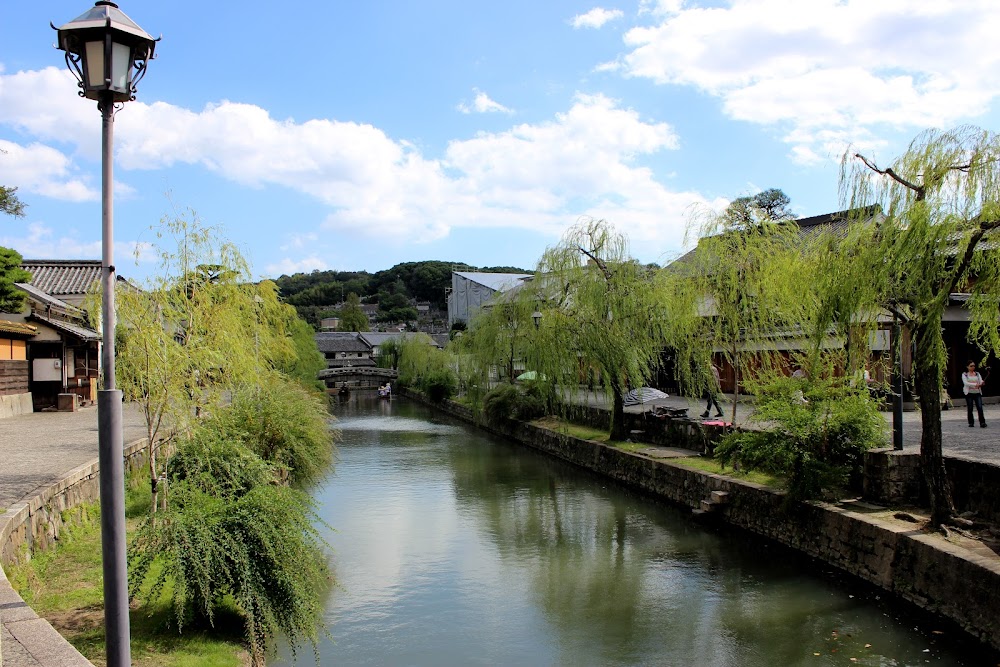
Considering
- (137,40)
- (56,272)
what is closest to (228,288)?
(137,40)

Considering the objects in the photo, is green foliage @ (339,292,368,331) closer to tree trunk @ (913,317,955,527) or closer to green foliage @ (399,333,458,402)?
green foliage @ (399,333,458,402)

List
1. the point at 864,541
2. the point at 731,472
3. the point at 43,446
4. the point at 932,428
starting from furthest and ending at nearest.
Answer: the point at 731,472
the point at 43,446
the point at 864,541
the point at 932,428

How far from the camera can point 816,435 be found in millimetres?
10500

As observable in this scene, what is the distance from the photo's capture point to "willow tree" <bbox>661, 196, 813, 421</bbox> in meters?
14.2

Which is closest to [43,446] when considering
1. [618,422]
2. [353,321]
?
[618,422]

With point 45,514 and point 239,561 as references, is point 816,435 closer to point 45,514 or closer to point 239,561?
point 239,561

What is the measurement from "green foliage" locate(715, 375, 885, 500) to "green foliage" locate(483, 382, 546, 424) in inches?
524

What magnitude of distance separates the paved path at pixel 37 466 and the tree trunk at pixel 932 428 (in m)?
8.67

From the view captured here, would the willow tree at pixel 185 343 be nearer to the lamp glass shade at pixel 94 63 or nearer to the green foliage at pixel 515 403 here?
the lamp glass shade at pixel 94 63

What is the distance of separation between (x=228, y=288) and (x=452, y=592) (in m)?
6.16

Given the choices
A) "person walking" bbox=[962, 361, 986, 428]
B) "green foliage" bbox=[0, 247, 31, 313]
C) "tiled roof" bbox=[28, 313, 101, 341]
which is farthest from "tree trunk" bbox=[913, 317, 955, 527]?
"tiled roof" bbox=[28, 313, 101, 341]

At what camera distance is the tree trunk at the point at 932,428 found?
27.4 ft

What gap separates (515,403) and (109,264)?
68.5ft

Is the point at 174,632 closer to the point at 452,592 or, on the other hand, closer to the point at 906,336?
the point at 452,592
